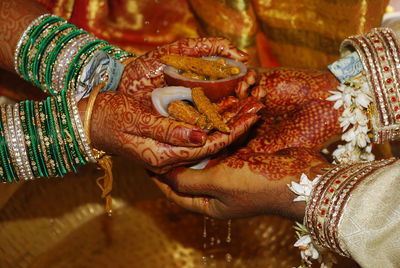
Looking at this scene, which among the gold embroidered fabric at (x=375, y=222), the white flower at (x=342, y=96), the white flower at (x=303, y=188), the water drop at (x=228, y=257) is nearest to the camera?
the gold embroidered fabric at (x=375, y=222)

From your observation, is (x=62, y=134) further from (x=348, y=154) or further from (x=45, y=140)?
(x=348, y=154)

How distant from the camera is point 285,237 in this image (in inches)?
61.6

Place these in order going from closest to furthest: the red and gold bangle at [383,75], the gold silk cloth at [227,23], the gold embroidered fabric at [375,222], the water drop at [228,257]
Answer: the gold embroidered fabric at [375,222]
the red and gold bangle at [383,75]
the water drop at [228,257]
the gold silk cloth at [227,23]

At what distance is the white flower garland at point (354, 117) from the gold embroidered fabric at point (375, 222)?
313 mm

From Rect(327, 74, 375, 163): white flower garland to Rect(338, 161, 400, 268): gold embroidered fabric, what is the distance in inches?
12.3

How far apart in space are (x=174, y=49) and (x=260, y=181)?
0.36 m

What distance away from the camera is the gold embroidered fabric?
81cm

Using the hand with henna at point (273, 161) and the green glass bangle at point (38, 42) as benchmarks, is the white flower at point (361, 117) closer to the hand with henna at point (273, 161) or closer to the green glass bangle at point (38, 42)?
the hand with henna at point (273, 161)

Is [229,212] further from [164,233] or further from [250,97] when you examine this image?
[164,233]

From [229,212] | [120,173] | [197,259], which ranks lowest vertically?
[197,259]

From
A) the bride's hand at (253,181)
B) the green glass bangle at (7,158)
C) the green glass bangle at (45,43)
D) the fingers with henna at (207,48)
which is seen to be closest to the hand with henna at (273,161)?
the bride's hand at (253,181)

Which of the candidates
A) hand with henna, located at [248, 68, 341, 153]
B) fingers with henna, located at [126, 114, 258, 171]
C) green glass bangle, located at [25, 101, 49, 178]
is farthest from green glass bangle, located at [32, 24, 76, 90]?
hand with henna, located at [248, 68, 341, 153]

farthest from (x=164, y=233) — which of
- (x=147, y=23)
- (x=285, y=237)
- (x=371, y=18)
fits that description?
(x=371, y=18)

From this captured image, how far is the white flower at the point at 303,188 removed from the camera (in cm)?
94
